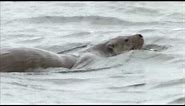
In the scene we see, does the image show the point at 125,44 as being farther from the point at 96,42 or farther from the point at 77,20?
the point at 77,20

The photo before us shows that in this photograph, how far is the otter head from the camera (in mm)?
9273

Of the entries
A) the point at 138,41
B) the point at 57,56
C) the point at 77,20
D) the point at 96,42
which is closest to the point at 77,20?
the point at 77,20

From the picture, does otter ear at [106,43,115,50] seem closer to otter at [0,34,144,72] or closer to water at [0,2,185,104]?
otter at [0,34,144,72]

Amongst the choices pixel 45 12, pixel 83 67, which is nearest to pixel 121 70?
pixel 83 67

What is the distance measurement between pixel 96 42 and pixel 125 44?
1.55 meters

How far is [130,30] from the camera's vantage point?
12.2 m

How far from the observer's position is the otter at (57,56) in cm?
808

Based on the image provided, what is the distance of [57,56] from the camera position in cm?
862

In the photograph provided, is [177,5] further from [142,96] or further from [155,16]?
[142,96]

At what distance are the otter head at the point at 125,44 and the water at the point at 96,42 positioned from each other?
0.51 ft

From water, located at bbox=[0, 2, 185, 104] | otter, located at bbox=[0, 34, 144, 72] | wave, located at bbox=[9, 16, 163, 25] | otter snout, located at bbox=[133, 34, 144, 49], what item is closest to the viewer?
water, located at bbox=[0, 2, 185, 104]

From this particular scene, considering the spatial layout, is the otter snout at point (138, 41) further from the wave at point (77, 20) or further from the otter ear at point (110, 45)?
the wave at point (77, 20)

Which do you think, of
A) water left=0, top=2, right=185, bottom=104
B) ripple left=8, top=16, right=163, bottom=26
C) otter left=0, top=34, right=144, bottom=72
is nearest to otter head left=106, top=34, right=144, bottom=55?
otter left=0, top=34, right=144, bottom=72

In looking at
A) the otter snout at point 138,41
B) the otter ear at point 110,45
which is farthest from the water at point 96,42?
the otter ear at point 110,45
